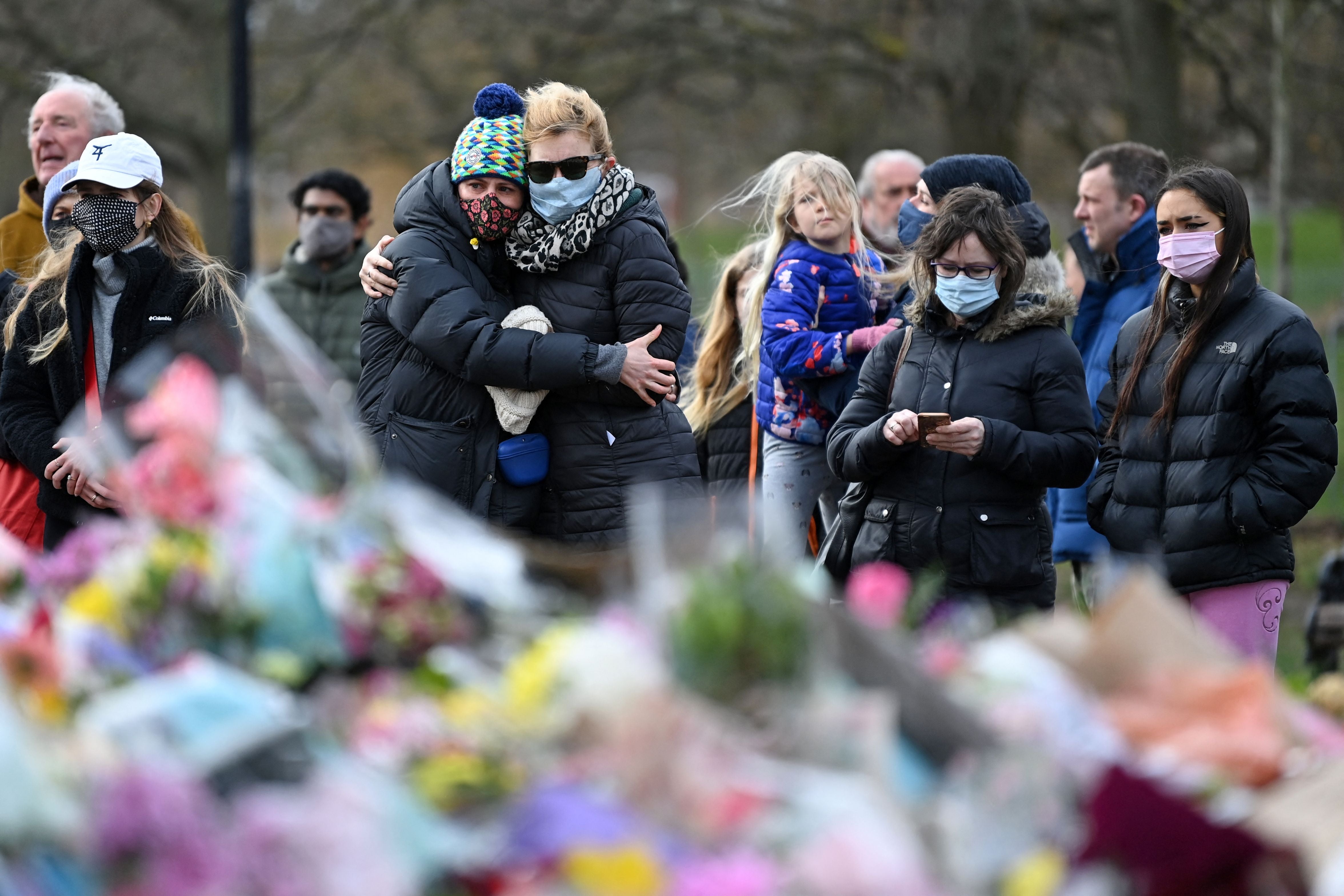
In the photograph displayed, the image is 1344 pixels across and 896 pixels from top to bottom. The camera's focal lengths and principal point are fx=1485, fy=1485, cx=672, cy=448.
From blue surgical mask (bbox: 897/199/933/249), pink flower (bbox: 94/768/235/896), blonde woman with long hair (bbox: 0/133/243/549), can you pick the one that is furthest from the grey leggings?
pink flower (bbox: 94/768/235/896)

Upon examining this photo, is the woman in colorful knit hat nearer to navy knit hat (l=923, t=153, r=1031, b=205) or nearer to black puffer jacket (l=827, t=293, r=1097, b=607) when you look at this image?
black puffer jacket (l=827, t=293, r=1097, b=607)

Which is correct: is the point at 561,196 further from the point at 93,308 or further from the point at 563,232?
the point at 93,308

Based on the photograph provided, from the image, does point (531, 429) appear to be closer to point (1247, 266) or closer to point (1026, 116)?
point (1247, 266)

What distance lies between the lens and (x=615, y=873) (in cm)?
161

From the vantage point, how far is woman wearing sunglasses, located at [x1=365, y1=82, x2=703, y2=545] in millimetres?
4332

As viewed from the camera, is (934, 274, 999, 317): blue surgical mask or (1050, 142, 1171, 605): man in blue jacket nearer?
(934, 274, 999, 317): blue surgical mask

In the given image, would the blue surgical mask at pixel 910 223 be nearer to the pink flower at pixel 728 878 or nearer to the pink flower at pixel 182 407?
the pink flower at pixel 182 407

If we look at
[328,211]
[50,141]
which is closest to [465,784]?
[50,141]

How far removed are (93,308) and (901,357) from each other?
2.48 meters

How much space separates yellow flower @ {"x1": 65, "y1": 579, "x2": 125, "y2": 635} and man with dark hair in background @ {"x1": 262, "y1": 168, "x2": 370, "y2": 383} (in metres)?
4.55

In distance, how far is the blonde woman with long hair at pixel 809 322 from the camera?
5.04 meters

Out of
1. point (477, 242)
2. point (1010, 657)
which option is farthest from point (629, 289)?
point (1010, 657)

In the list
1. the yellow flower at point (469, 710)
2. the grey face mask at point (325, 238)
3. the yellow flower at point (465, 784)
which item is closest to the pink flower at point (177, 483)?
the yellow flower at point (469, 710)

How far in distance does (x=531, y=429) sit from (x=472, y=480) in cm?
25
